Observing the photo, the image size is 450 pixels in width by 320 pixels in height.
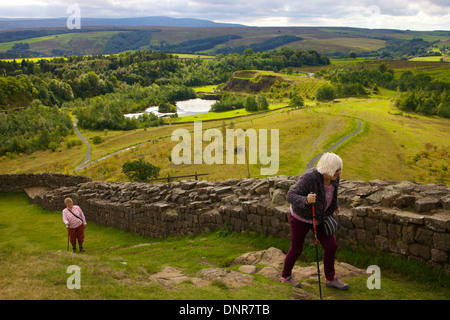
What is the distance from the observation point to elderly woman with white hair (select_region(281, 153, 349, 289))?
270 inches

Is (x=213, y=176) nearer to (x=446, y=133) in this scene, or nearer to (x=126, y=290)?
(x=126, y=290)

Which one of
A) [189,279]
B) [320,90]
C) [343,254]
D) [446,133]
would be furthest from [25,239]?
[320,90]

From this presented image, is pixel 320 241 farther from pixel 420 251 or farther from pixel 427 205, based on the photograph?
pixel 427 205

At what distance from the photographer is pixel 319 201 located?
277 inches

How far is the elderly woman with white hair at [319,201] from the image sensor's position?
270 inches

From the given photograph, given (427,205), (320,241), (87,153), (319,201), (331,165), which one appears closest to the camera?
(331,165)

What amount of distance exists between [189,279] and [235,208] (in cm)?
506

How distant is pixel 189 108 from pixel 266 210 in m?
154

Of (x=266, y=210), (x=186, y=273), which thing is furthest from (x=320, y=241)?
(x=266, y=210)

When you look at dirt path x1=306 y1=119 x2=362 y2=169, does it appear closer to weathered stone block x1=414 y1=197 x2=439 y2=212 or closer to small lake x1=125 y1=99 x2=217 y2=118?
weathered stone block x1=414 y1=197 x2=439 y2=212

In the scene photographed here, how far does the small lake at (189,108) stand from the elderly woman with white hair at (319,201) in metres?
137

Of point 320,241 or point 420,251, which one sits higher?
point 320,241

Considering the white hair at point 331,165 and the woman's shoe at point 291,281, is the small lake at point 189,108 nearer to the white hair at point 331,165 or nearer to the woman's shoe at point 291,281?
the woman's shoe at point 291,281

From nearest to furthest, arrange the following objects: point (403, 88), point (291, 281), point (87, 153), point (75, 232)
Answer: point (291, 281), point (75, 232), point (87, 153), point (403, 88)
